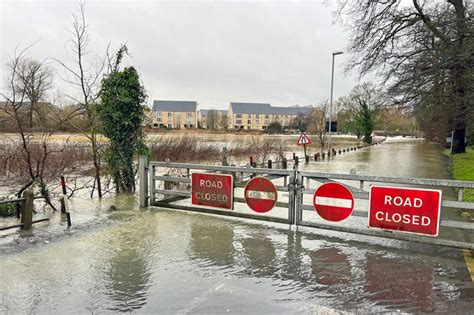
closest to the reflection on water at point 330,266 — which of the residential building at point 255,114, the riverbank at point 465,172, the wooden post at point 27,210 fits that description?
the wooden post at point 27,210

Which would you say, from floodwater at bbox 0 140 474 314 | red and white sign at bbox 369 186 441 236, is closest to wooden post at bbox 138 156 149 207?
floodwater at bbox 0 140 474 314

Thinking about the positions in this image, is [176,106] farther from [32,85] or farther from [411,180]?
[411,180]

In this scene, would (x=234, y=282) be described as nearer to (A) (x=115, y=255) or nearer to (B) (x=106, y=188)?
(A) (x=115, y=255)

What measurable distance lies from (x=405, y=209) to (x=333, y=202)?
4.03 feet

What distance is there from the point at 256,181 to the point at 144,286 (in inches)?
136

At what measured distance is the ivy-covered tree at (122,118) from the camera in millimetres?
10523

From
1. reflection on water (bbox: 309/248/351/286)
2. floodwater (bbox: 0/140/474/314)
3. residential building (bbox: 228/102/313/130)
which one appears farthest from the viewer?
residential building (bbox: 228/102/313/130)

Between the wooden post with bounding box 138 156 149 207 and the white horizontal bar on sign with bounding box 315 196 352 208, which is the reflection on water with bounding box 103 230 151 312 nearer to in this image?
the wooden post with bounding box 138 156 149 207

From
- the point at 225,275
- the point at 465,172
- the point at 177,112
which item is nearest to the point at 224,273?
the point at 225,275

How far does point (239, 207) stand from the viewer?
361 inches

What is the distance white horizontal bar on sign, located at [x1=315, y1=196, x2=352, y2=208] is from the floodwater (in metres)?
0.61

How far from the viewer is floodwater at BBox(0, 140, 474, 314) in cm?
402

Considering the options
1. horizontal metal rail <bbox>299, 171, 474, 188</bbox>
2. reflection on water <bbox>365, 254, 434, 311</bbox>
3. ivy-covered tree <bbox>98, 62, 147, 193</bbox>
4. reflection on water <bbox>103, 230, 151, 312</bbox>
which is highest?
ivy-covered tree <bbox>98, 62, 147, 193</bbox>

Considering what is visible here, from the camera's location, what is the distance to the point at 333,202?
21.8 ft
